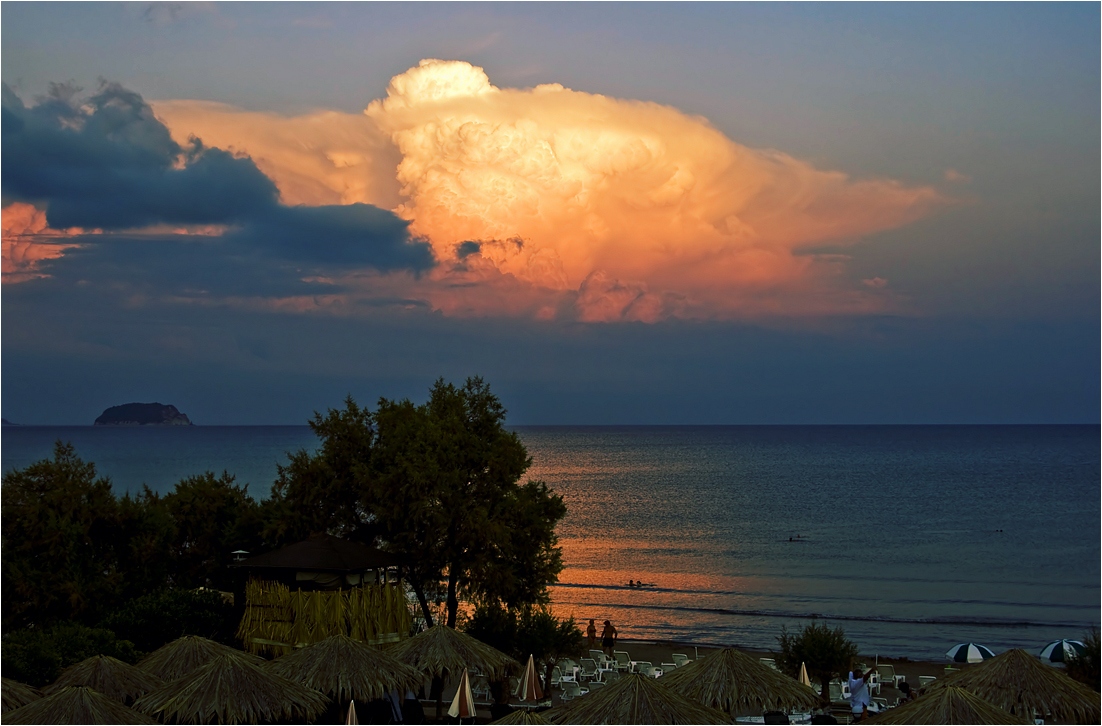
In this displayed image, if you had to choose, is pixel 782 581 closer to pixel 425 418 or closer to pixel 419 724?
pixel 425 418

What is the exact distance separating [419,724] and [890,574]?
4655 cm

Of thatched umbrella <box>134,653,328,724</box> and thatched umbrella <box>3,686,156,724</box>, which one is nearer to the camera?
thatched umbrella <box>3,686,156,724</box>

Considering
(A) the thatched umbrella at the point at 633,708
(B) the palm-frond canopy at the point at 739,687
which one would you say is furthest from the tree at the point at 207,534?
(A) the thatched umbrella at the point at 633,708

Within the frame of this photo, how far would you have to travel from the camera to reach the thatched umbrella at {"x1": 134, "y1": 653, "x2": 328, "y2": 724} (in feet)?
49.1

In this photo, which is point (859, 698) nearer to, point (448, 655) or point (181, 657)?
point (448, 655)

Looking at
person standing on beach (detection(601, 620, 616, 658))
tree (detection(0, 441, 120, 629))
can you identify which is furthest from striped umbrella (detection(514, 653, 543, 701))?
person standing on beach (detection(601, 620, 616, 658))

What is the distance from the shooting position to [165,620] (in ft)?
73.3

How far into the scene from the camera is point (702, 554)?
68.2m

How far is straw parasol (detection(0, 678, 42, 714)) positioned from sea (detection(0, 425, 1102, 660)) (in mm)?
11704

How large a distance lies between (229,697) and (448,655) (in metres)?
4.56

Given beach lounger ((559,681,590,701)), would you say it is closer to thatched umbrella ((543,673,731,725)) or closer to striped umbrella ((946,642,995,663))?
thatched umbrella ((543,673,731,725))

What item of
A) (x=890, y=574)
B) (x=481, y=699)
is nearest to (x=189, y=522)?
(x=481, y=699)

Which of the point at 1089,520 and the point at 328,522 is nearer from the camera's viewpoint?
the point at 328,522

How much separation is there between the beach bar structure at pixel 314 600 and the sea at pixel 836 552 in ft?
28.7
